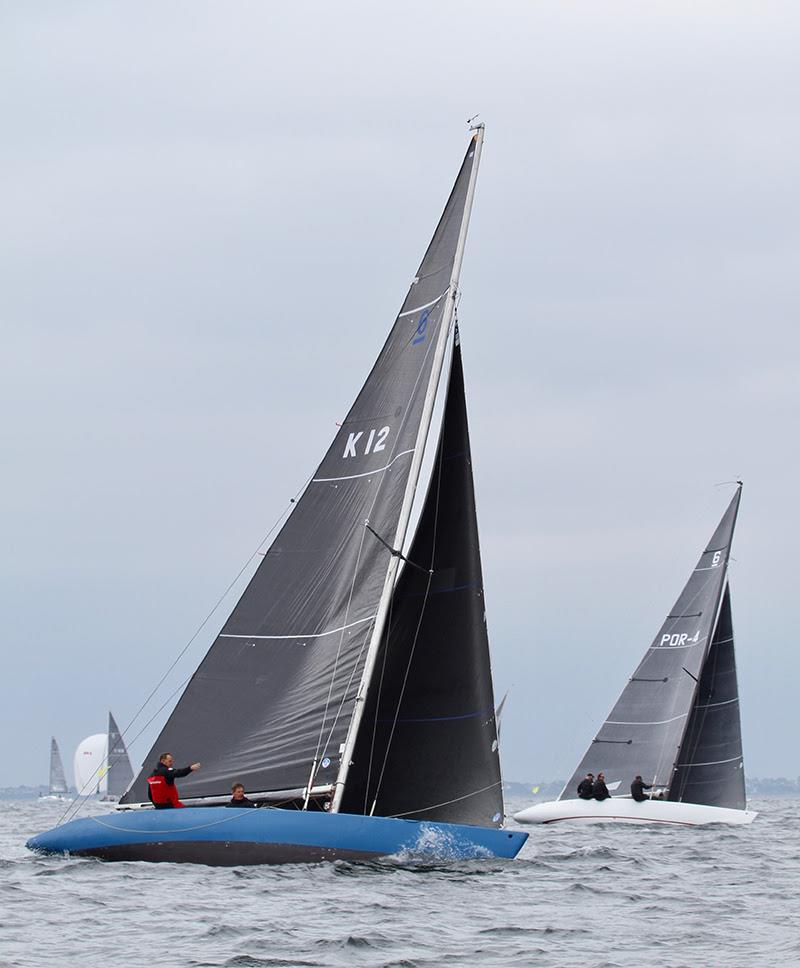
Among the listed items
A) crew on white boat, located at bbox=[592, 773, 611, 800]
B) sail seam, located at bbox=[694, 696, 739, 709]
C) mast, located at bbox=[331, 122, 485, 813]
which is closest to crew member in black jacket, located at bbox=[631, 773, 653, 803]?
crew on white boat, located at bbox=[592, 773, 611, 800]

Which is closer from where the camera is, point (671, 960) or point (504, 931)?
point (671, 960)

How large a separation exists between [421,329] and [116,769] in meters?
86.8

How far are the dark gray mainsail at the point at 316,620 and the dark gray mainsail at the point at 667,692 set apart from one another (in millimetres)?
23350

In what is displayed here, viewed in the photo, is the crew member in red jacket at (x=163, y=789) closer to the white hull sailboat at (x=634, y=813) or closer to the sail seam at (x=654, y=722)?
the white hull sailboat at (x=634, y=813)

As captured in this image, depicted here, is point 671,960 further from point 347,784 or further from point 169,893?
point 347,784

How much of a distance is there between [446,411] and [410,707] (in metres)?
3.96

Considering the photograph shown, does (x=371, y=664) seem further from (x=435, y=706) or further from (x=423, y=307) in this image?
(x=423, y=307)

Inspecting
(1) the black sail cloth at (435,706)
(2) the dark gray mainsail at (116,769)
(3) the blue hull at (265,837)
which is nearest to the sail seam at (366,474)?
(1) the black sail cloth at (435,706)

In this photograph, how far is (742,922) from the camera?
59.0 feet

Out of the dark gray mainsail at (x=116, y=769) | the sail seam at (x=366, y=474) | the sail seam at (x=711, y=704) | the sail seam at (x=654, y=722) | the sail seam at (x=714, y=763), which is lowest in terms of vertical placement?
the sail seam at (x=714, y=763)

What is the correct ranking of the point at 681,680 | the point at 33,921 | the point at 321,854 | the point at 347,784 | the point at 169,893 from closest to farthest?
the point at 33,921 → the point at 169,893 → the point at 321,854 → the point at 347,784 → the point at 681,680

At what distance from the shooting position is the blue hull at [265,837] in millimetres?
19641

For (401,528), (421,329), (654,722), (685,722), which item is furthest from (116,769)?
(401,528)

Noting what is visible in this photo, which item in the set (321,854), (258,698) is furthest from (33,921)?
(258,698)
